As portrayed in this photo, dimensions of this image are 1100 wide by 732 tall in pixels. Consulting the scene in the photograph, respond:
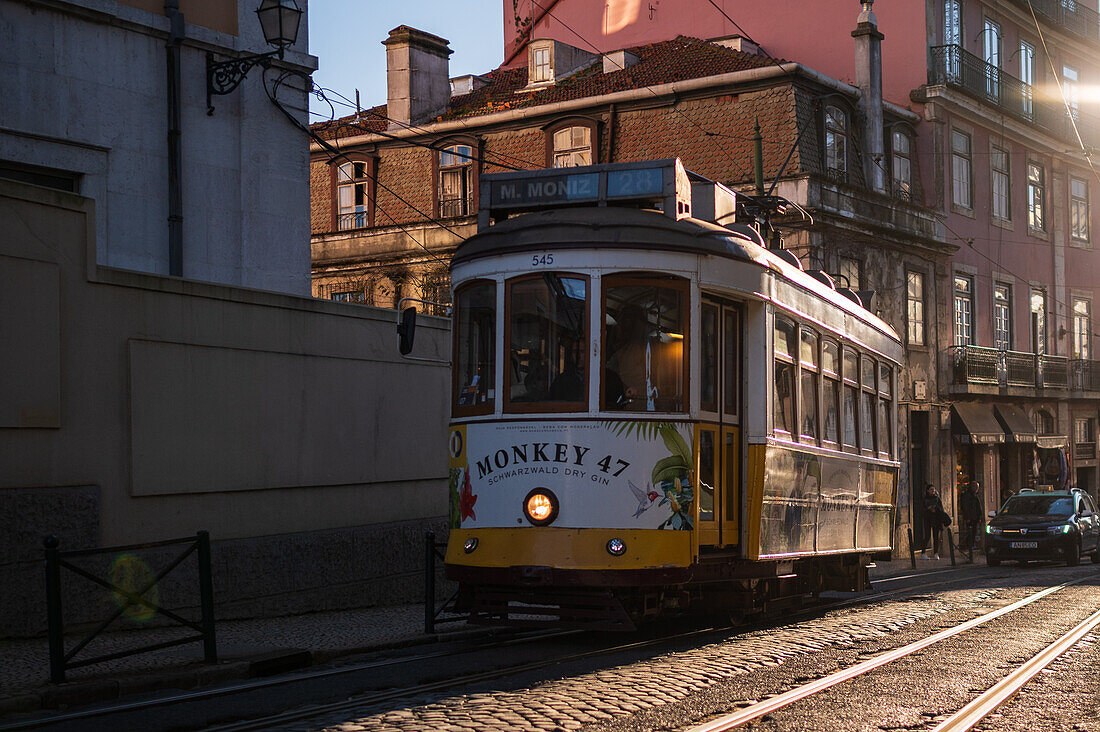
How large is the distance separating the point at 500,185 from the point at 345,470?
4.83 metres

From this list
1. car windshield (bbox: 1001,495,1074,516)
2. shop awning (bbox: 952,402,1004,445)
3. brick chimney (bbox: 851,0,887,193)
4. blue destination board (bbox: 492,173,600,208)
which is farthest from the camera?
shop awning (bbox: 952,402,1004,445)

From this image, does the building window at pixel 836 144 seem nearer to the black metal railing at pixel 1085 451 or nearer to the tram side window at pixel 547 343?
the black metal railing at pixel 1085 451

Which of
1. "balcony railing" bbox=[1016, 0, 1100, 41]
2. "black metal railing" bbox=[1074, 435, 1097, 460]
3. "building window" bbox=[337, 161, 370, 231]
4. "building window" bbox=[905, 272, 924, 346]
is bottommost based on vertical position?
"black metal railing" bbox=[1074, 435, 1097, 460]

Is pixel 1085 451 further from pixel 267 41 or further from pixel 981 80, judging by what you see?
pixel 267 41

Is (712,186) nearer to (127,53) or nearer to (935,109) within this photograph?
(127,53)

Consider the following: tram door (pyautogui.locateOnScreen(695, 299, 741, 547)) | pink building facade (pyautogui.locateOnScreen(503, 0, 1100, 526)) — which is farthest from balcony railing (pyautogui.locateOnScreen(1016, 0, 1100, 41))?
tram door (pyautogui.locateOnScreen(695, 299, 741, 547))

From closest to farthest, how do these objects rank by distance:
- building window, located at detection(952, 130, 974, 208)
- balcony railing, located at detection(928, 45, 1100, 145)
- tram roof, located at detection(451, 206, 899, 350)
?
tram roof, located at detection(451, 206, 899, 350) → balcony railing, located at detection(928, 45, 1100, 145) → building window, located at detection(952, 130, 974, 208)

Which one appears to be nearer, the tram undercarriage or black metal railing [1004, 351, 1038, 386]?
the tram undercarriage

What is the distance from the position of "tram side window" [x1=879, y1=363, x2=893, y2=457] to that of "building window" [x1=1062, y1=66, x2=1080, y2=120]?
95.9ft

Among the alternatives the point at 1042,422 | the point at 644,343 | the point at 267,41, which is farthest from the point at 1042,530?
the point at 644,343

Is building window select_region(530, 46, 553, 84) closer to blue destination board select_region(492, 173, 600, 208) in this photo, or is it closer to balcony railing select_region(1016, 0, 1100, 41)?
balcony railing select_region(1016, 0, 1100, 41)

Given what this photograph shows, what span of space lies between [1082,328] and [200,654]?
36.7m

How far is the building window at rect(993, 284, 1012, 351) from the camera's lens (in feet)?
122

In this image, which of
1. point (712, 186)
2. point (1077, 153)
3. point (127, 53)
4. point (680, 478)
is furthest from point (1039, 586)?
point (1077, 153)
